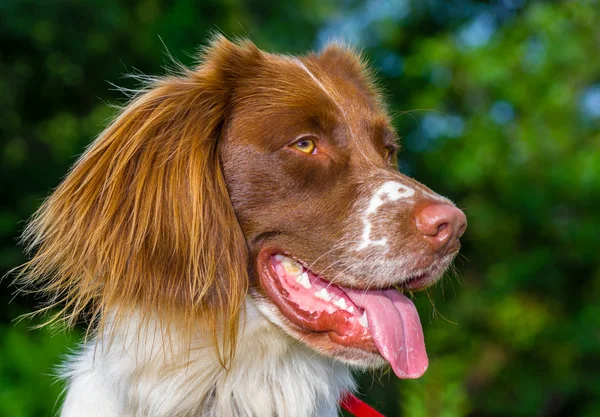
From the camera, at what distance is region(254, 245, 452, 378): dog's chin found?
9.02ft

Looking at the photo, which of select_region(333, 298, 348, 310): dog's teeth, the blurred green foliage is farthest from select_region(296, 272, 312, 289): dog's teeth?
the blurred green foliage

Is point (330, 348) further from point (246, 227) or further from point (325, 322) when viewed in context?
point (246, 227)

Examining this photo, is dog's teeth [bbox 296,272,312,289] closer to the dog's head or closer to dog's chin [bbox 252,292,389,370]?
the dog's head

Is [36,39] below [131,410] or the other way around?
below

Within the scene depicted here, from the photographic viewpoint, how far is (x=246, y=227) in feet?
9.62

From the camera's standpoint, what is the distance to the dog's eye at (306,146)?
3.01 metres

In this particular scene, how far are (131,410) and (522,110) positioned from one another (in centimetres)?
1227

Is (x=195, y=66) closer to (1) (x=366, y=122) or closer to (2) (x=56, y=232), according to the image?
(1) (x=366, y=122)

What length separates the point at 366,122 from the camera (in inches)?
128

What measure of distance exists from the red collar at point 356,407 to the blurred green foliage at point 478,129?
258 inches

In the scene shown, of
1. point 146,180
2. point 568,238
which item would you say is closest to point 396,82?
Result: point 568,238

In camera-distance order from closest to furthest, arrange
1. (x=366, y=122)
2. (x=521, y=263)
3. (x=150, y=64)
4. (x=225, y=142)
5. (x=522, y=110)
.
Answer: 1. (x=225, y=142)
2. (x=366, y=122)
3. (x=150, y=64)
4. (x=521, y=263)
5. (x=522, y=110)

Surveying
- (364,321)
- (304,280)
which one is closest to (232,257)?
(304,280)

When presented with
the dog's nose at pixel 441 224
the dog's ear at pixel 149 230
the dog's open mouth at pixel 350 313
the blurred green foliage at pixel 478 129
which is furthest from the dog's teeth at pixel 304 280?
the blurred green foliage at pixel 478 129
